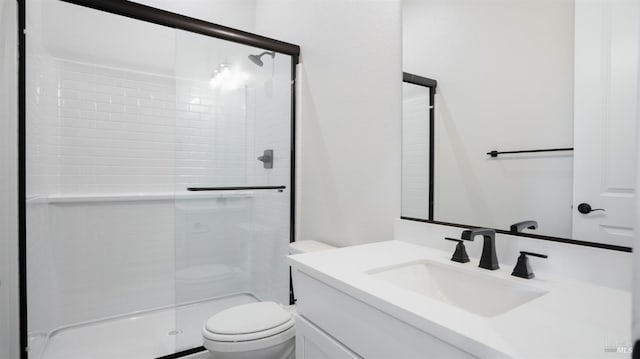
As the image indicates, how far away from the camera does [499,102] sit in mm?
1049

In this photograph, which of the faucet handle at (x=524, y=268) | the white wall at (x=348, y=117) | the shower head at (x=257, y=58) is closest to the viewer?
the faucet handle at (x=524, y=268)

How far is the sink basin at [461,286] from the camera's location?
826mm

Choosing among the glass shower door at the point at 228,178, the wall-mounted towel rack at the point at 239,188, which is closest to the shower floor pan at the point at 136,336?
the glass shower door at the point at 228,178

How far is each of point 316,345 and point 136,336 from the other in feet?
5.29

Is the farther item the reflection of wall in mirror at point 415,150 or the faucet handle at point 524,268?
the reflection of wall in mirror at point 415,150

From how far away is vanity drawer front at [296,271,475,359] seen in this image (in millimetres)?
613

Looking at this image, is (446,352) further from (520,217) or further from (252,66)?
(252,66)

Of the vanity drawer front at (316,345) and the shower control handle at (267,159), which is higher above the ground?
the shower control handle at (267,159)

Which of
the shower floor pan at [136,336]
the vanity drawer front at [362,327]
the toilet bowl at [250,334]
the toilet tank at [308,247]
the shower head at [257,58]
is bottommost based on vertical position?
the shower floor pan at [136,336]

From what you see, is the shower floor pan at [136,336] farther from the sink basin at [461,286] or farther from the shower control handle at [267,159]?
the sink basin at [461,286]

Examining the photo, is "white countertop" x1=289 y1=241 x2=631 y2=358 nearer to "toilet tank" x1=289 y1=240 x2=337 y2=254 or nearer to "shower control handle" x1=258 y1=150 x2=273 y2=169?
"toilet tank" x1=289 y1=240 x2=337 y2=254

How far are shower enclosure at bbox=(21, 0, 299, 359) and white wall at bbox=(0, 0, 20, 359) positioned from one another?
0.08 metres

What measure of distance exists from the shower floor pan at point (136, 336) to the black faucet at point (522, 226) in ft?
5.30

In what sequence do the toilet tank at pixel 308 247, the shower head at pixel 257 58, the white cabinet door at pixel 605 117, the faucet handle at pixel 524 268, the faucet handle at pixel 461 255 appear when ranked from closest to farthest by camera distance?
the white cabinet door at pixel 605 117
the faucet handle at pixel 524 268
the faucet handle at pixel 461 255
the toilet tank at pixel 308 247
the shower head at pixel 257 58
